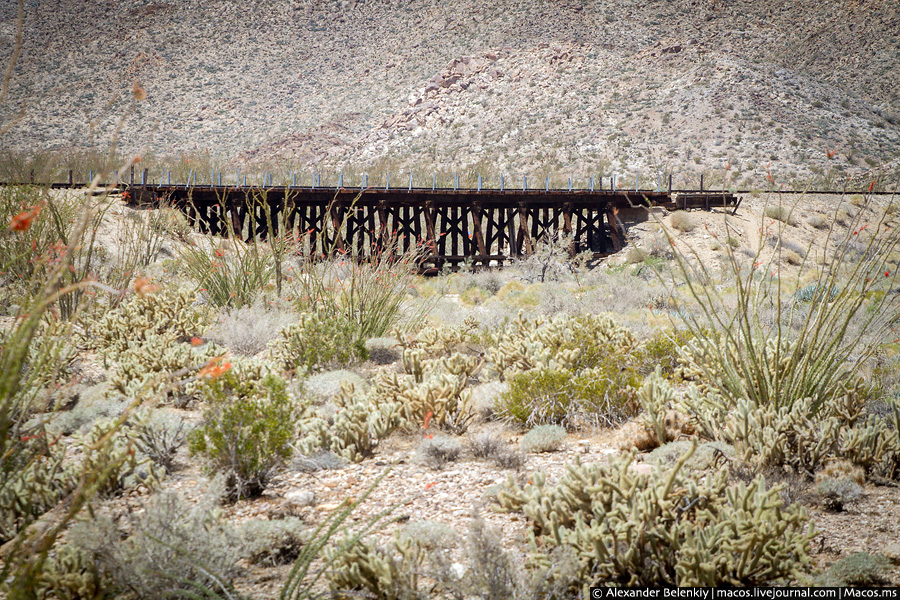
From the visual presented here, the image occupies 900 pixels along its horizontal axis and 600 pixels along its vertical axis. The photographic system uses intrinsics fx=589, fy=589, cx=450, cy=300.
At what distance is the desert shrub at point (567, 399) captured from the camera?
4.27m

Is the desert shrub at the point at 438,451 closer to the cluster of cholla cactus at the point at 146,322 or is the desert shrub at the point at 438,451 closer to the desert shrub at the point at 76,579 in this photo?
the desert shrub at the point at 76,579

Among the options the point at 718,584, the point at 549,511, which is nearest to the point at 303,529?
the point at 549,511

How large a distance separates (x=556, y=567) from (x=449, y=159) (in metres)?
41.5

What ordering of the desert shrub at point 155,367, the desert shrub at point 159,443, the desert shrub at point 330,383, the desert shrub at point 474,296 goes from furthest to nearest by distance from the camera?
the desert shrub at point 474,296 → the desert shrub at point 330,383 → the desert shrub at point 155,367 → the desert shrub at point 159,443

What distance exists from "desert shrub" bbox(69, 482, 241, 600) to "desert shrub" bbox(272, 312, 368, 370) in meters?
3.05

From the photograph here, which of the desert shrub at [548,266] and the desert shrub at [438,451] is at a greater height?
the desert shrub at [548,266]

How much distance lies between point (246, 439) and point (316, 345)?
2.36 meters

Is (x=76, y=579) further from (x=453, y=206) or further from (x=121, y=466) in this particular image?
(x=453, y=206)

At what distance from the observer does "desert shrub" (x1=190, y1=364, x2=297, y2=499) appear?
3287 millimetres

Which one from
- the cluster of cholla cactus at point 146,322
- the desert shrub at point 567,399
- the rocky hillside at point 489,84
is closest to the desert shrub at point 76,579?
the desert shrub at point 567,399

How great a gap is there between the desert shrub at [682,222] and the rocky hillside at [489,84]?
1329 cm

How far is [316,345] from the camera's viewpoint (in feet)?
18.6

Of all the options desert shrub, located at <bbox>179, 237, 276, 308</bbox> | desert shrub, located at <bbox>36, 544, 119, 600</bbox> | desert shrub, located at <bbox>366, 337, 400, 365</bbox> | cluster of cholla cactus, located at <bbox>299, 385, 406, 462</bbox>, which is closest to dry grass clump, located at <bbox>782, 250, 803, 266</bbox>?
desert shrub, located at <bbox>366, 337, 400, 365</bbox>

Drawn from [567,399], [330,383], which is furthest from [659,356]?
[330,383]
